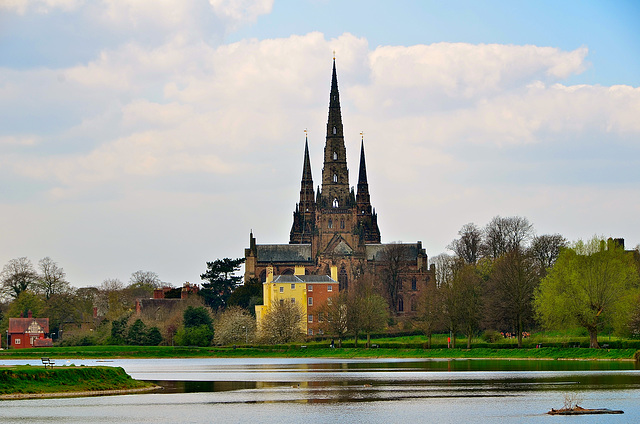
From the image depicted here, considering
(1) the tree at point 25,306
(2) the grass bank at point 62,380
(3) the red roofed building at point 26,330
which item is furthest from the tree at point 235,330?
(2) the grass bank at point 62,380

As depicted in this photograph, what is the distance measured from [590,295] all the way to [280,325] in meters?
39.2

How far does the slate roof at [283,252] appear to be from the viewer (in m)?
173

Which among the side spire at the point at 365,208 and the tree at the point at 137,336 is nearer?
the tree at the point at 137,336

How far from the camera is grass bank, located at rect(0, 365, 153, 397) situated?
42250 millimetres

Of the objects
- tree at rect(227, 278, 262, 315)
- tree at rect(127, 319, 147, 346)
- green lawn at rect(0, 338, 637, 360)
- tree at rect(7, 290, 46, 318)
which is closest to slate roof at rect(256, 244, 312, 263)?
tree at rect(227, 278, 262, 315)

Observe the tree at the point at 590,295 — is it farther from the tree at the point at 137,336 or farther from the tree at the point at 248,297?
the tree at the point at 248,297

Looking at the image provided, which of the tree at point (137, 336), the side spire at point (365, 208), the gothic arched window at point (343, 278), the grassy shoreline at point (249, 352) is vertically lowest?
the grassy shoreline at point (249, 352)

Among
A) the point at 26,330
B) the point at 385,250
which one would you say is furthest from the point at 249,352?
the point at 385,250

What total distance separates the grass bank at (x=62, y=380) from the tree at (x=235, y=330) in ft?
184

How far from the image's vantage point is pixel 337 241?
552ft

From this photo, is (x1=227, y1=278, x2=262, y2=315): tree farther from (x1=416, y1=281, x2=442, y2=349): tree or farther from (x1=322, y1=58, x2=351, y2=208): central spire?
(x1=322, y1=58, x2=351, y2=208): central spire

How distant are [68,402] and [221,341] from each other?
64124mm

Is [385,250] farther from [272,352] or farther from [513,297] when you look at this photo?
[513,297]

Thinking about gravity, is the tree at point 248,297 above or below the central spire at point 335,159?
below
